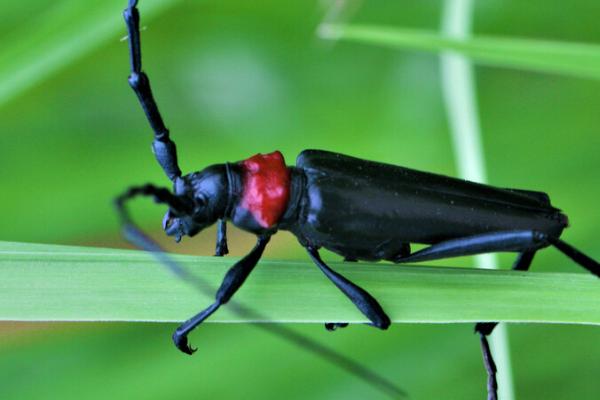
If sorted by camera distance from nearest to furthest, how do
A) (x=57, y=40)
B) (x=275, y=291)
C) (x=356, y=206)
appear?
(x=275, y=291) < (x=356, y=206) < (x=57, y=40)

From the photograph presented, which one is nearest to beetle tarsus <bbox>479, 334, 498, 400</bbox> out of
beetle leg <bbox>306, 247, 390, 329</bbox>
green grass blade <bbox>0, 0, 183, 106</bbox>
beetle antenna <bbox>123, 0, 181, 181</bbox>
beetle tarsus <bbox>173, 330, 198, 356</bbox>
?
beetle leg <bbox>306, 247, 390, 329</bbox>

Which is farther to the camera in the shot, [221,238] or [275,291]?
[221,238]

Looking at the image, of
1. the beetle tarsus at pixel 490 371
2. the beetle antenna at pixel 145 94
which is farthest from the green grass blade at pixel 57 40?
the beetle tarsus at pixel 490 371

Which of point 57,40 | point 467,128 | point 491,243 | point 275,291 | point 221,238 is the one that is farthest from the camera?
point 57,40

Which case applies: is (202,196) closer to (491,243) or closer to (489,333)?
(491,243)

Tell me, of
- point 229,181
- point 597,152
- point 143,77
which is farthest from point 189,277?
point 597,152

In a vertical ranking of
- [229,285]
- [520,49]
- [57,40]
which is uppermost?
[520,49]

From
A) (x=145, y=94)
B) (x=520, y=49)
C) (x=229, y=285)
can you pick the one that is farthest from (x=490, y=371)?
(x=145, y=94)
